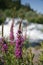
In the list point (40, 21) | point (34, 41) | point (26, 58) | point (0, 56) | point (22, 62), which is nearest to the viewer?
point (22, 62)

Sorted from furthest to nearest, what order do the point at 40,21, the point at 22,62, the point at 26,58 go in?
the point at 40,21 < the point at 26,58 < the point at 22,62

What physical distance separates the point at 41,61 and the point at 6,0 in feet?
91.5

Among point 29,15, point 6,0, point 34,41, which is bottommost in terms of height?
point 34,41

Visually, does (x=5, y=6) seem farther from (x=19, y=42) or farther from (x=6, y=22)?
(x=19, y=42)

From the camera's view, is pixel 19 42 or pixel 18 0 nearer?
pixel 19 42

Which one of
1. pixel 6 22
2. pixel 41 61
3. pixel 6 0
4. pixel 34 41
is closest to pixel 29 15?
pixel 6 22

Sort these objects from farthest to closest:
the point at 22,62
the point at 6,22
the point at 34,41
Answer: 1. the point at 6,22
2. the point at 34,41
3. the point at 22,62

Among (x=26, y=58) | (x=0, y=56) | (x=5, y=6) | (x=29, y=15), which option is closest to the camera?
(x=26, y=58)

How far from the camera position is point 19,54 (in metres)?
3.58

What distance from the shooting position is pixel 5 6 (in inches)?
1232

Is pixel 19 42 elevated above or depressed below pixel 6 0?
below

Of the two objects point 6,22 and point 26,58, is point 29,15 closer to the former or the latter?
point 6,22

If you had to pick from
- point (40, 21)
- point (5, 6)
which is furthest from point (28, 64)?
point (5, 6)

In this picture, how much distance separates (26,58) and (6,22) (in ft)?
57.1
